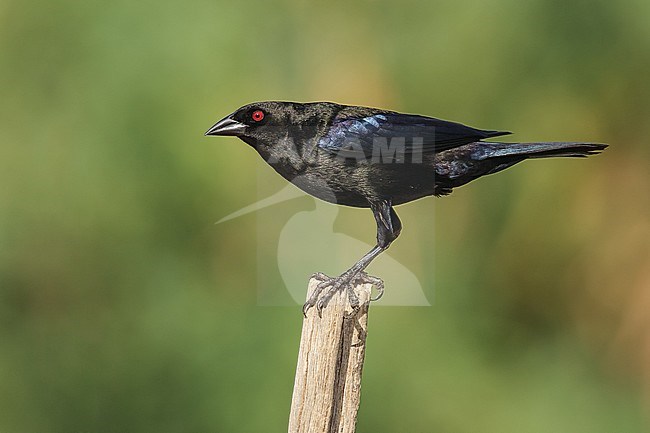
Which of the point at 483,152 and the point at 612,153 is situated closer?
the point at 483,152

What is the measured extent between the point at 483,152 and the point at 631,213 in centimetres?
233

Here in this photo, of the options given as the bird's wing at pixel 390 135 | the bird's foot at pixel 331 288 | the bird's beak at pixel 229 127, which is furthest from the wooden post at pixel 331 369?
the bird's beak at pixel 229 127

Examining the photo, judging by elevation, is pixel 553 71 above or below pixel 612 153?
above

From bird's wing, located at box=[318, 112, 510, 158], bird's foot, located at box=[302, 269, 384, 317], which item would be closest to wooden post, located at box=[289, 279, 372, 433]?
bird's foot, located at box=[302, 269, 384, 317]

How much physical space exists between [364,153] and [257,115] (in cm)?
41

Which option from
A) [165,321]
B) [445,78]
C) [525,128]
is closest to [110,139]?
[165,321]

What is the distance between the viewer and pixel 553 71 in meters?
5.43

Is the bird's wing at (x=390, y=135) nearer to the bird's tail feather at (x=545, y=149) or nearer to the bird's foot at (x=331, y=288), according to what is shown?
the bird's tail feather at (x=545, y=149)

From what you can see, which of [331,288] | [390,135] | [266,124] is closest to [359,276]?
[331,288]

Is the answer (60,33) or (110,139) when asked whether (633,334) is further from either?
(60,33)

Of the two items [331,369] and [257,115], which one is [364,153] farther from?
[331,369]

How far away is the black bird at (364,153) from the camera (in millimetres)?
3436

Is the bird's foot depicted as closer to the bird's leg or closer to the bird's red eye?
the bird's leg

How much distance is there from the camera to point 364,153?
11.3 ft
